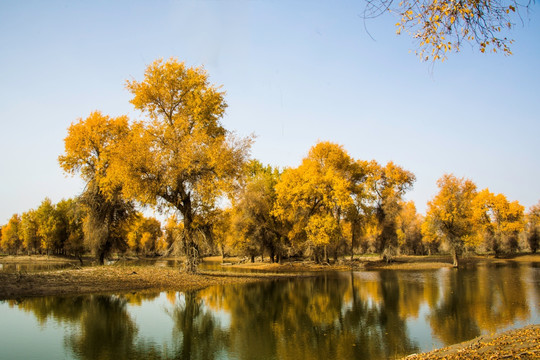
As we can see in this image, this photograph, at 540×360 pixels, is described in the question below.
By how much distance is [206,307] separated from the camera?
719 inches

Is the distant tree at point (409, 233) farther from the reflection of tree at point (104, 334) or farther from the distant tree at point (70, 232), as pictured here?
the reflection of tree at point (104, 334)

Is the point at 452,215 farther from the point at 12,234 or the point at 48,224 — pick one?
the point at 12,234

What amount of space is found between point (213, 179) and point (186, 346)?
1616 cm

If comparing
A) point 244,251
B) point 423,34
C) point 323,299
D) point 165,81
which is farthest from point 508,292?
point 244,251

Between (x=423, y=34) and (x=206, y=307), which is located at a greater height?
(x=423, y=34)

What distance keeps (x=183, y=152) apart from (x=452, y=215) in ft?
138

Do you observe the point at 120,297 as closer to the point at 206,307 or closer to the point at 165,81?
the point at 206,307

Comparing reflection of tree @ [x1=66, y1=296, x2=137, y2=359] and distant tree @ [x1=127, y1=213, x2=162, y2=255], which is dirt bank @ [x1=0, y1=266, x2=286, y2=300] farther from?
distant tree @ [x1=127, y1=213, x2=162, y2=255]

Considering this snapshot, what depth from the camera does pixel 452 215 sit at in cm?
5216

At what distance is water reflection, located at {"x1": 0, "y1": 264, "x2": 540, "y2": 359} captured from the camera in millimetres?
11227

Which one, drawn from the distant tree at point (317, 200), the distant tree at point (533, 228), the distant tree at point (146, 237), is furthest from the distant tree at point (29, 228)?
the distant tree at point (533, 228)

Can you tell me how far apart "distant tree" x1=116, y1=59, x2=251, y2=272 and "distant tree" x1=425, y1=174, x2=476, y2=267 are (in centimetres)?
3697

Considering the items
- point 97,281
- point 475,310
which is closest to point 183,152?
point 97,281

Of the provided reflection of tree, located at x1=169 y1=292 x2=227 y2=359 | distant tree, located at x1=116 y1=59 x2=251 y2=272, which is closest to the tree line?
distant tree, located at x1=116 y1=59 x2=251 y2=272
